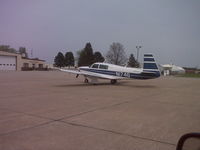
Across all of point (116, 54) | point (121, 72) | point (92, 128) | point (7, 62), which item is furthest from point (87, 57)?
point (92, 128)

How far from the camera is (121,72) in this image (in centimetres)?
2122

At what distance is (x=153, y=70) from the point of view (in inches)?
773

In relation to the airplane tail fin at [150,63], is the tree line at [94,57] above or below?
above

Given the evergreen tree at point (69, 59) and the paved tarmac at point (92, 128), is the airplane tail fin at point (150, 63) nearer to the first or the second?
the paved tarmac at point (92, 128)

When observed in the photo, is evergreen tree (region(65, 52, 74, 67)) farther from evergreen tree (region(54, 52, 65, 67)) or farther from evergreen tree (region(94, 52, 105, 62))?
evergreen tree (region(94, 52, 105, 62))

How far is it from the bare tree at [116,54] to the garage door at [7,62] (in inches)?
1273

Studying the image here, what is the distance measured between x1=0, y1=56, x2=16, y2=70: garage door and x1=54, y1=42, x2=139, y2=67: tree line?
21128mm

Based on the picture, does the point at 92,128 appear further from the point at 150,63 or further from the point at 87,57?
the point at 87,57

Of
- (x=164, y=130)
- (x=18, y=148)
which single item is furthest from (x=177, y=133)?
(x=18, y=148)

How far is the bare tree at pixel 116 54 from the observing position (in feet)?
277

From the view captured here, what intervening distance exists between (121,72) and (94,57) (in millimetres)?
59327

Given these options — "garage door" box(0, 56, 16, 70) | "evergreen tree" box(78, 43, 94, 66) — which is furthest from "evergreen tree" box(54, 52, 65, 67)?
"garage door" box(0, 56, 16, 70)

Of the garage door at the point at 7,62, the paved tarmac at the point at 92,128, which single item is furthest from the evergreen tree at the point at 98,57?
the paved tarmac at the point at 92,128

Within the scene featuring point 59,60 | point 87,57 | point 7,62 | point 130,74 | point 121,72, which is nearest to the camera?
point 130,74
